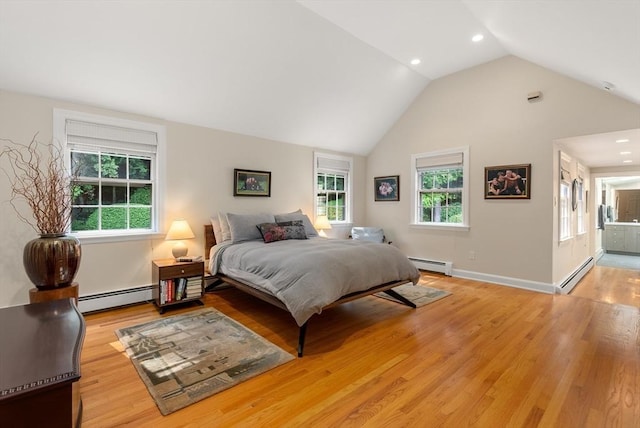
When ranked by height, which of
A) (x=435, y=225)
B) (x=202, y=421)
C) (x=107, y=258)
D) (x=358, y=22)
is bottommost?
(x=202, y=421)

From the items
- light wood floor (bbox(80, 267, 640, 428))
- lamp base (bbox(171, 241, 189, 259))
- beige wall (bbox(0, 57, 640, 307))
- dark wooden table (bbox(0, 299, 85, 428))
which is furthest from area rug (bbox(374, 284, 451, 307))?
dark wooden table (bbox(0, 299, 85, 428))

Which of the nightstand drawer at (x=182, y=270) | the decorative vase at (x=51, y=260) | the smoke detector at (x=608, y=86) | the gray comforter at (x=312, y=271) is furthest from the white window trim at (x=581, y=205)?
the decorative vase at (x=51, y=260)

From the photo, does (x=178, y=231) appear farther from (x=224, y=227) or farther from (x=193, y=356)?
Result: (x=193, y=356)

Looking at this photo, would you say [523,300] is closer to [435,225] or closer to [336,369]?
[435,225]

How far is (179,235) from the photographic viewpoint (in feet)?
12.1

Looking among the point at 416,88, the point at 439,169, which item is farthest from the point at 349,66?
the point at 439,169

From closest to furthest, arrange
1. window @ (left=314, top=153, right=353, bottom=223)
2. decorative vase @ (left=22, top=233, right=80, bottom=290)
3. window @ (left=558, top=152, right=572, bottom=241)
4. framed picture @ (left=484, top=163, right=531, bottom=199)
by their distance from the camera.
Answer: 1. decorative vase @ (left=22, top=233, right=80, bottom=290)
2. framed picture @ (left=484, top=163, right=531, bottom=199)
3. window @ (left=558, top=152, right=572, bottom=241)
4. window @ (left=314, top=153, right=353, bottom=223)

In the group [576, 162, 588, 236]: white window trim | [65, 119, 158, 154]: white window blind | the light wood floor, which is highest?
[65, 119, 158, 154]: white window blind

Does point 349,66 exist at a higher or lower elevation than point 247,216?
higher

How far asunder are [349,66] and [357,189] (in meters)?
2.68

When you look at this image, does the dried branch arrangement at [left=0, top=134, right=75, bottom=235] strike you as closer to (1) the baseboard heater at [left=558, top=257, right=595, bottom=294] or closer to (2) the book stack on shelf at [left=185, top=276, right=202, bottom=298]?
(2) the book stack on shelf at [left=185, top=276, right=202, bottom=298]

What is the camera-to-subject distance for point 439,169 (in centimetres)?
527

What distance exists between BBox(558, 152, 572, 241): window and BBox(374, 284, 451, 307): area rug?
2.02 metres

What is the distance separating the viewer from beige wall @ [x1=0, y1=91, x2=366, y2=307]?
2967 millimetres
